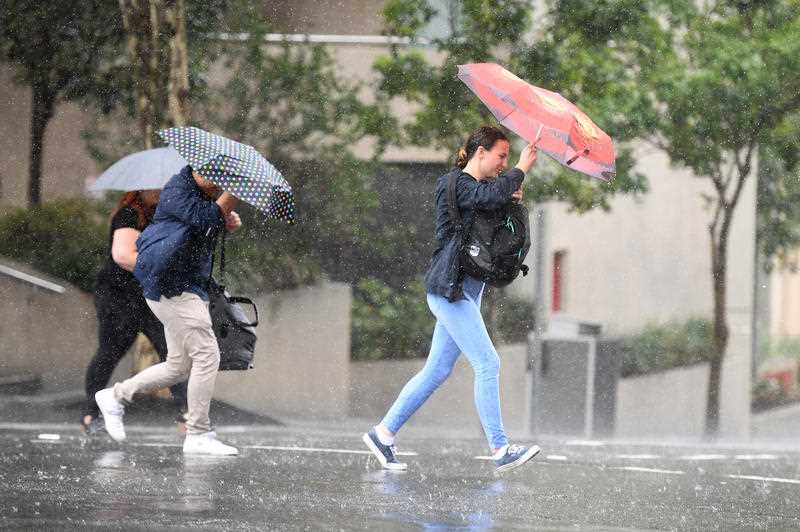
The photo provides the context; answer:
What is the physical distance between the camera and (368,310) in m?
13.4

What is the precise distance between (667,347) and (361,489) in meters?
6.54

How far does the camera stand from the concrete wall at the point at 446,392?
13.3 meters

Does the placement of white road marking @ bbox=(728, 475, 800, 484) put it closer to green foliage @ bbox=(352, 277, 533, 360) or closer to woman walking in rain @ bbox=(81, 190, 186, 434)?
woman walking in rain @ bbox=(81, 190, 186, 434)

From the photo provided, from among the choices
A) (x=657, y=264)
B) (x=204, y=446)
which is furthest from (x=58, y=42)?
(x=204, y=446)

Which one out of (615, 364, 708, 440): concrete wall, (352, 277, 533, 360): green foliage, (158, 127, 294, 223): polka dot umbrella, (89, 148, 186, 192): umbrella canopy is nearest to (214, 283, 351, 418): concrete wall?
(352, 277, 533, 360): green foliage

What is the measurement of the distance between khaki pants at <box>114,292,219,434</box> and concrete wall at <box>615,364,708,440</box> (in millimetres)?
5482

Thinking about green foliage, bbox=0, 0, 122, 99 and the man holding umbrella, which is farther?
green foliage, bbox=0, 0, 122, 99

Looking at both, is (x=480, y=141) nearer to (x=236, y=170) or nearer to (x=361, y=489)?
(x=236, y=170)

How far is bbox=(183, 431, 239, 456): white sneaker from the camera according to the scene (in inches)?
348

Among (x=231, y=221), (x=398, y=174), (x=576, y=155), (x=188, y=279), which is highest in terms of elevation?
(x=398, y=174)

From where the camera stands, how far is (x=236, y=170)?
816 cm

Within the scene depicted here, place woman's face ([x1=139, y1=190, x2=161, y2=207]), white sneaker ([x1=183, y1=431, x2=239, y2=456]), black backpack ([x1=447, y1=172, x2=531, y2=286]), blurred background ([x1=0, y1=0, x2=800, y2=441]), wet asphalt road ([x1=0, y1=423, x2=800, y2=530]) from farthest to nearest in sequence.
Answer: blurred background ([x1=0, y1=0, x2=800, y2=441]) < woman's face ([x1=139, y1=190, x2=161, y2=207]) < white sneaker ([x1=183, y1=431, x2=239, y2=456]) < black backpack ([x1=447, y1=172, x2=531, y2=286]) < wet asphalt road ([x1=0, y1=423, x2=800, y2=530])

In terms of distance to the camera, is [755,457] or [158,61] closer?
[755,457]

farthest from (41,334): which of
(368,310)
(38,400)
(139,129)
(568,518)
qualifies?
(568,518)
